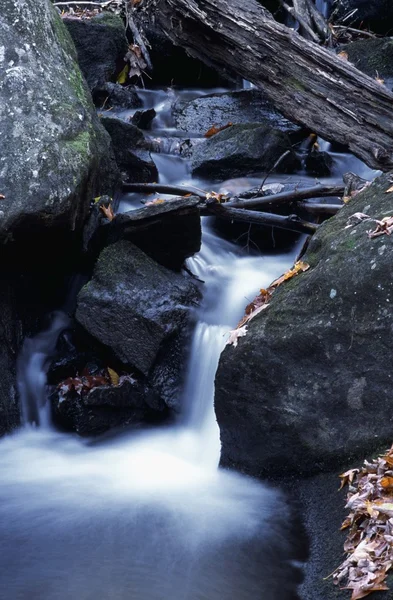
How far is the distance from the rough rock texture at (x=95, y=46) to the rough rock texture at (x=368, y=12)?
14.8ft

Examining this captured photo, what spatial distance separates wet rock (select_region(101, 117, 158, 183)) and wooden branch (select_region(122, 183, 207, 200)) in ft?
1.61

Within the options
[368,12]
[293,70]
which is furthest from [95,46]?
[368,12]

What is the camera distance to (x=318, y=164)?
9.22 meters

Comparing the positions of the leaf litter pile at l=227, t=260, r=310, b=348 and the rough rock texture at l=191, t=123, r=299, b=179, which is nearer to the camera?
the leaf litter pile at l=227, t=260, r=310, b=348

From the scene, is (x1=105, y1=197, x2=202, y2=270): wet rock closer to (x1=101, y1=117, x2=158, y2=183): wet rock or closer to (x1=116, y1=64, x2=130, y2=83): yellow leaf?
(x1=101, y1=117, x2=158, y2=183): wet rock

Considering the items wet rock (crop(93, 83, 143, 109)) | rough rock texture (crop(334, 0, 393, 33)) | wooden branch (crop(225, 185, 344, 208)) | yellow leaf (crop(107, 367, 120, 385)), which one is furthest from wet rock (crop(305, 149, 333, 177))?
rough rock texture (crop(334, 0, 393, 33))

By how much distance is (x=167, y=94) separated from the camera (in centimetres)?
1188

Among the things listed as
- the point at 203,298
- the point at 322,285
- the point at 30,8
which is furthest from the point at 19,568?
the point at 30,8

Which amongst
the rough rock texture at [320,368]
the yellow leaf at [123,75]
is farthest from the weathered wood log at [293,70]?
the yellow leaf at [123,75]

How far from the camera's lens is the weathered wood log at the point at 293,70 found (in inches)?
267

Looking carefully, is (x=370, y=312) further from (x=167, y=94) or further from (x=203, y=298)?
(x=167, y=94)

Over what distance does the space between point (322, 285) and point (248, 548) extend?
1786 millimetres

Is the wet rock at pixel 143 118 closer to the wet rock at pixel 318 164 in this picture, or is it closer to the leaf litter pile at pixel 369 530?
the wet rock at pixel 318 164

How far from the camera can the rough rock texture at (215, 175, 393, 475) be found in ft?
14.4
